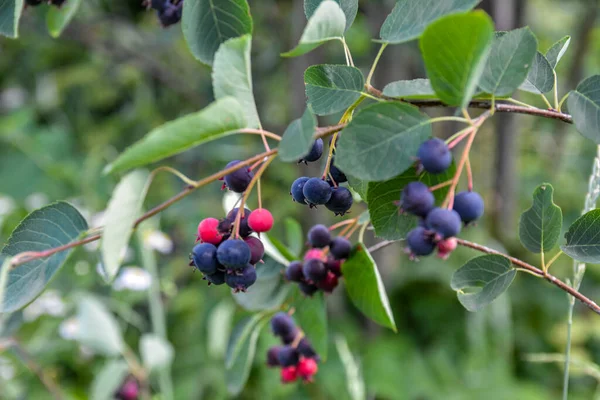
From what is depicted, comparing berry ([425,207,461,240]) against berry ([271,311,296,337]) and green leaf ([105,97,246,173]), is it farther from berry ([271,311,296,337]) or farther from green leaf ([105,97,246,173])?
berry ([271,311,296,337])

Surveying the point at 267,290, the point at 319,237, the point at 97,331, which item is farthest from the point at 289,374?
the point at 97,331

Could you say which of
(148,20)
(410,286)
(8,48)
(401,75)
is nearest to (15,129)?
(8,48)

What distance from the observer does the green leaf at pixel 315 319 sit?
0.63 meters

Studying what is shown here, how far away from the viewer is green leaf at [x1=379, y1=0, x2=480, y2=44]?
360 millimetres

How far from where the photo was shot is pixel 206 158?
8.16ft

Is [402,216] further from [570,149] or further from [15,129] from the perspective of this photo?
[570,149]

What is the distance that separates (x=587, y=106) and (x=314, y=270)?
11.7 inches

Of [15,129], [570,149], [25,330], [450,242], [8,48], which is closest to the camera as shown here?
[450,242]

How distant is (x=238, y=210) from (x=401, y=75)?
1875mm

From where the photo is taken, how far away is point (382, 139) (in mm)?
363

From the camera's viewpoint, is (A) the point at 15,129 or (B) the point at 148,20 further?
(B) the point at 148,20

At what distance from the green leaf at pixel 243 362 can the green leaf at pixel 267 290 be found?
0.07 m

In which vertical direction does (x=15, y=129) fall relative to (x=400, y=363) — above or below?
above

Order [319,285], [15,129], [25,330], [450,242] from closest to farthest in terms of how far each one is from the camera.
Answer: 1. [450,242]
2. [319,285]
3. [25,330]
4. [15,129]
